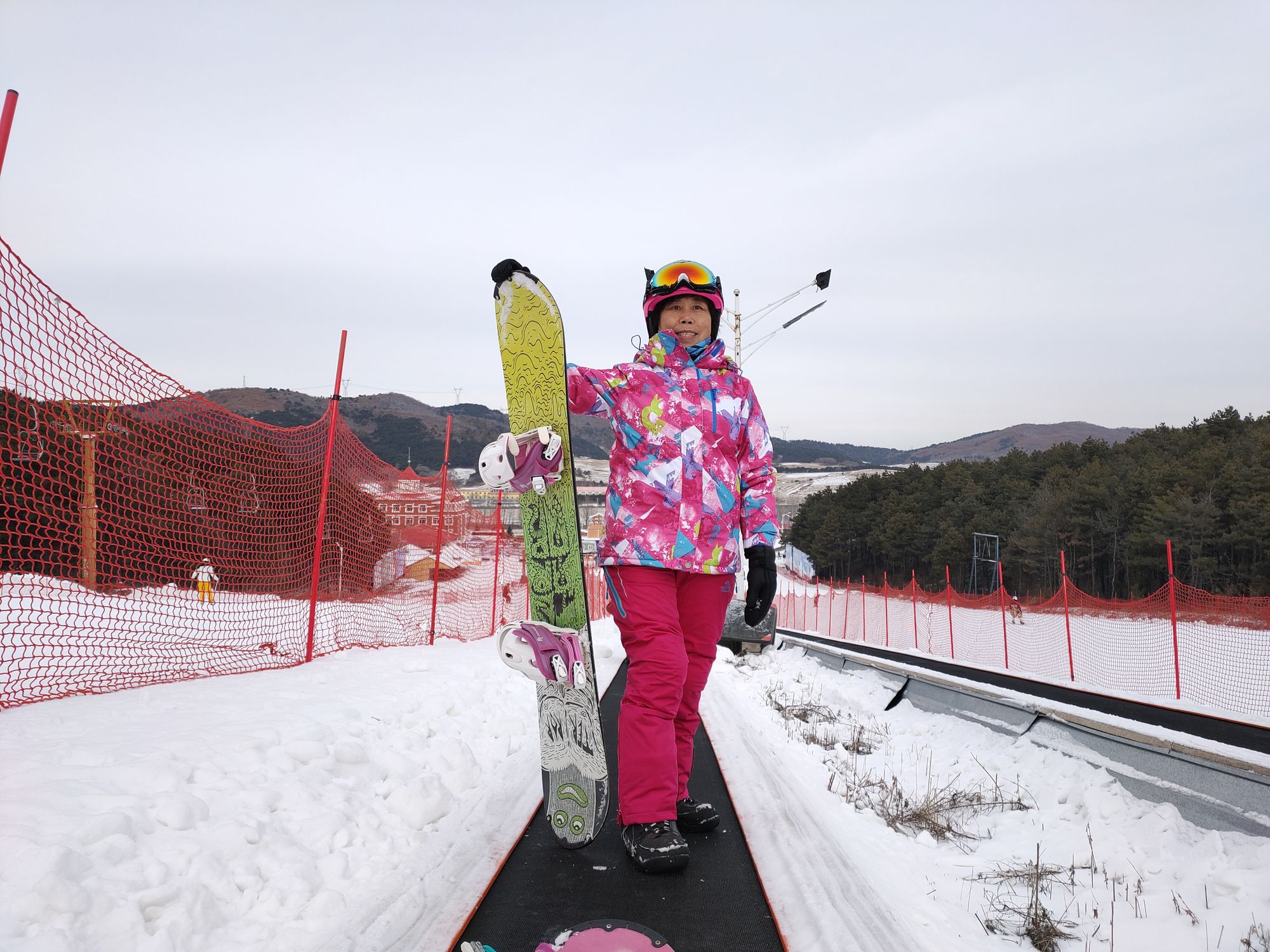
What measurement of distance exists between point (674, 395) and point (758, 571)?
771 millimetres

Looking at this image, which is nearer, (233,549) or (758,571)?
(758,571)

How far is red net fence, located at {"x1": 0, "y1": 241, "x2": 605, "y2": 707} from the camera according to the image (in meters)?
2.97

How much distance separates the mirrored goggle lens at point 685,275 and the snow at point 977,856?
2.11 meters

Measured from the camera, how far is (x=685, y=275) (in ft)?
8.72

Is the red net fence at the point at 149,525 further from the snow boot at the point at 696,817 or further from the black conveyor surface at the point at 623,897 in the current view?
the snow boot at the point at 696,817

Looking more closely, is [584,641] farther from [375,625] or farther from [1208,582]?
[1208,582]

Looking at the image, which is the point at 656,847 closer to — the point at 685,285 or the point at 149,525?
the point at 685,285

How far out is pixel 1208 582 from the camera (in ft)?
123

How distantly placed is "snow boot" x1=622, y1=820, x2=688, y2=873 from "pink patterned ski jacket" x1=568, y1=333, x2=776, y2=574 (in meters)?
0.85

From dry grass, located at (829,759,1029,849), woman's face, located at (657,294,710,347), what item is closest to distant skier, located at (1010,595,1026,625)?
dry grass, located at (829,759,1029,849)

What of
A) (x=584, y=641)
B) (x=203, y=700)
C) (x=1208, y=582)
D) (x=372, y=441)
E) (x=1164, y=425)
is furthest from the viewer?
(x=372, y=441)

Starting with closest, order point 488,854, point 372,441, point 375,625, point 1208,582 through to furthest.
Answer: point 488,854 → point 375,625 → point 1208,582 → point 372,441

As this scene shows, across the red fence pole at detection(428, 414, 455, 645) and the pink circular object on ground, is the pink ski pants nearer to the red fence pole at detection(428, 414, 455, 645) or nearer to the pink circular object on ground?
the pink circular object on ground

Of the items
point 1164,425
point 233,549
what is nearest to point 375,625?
point 233,549
